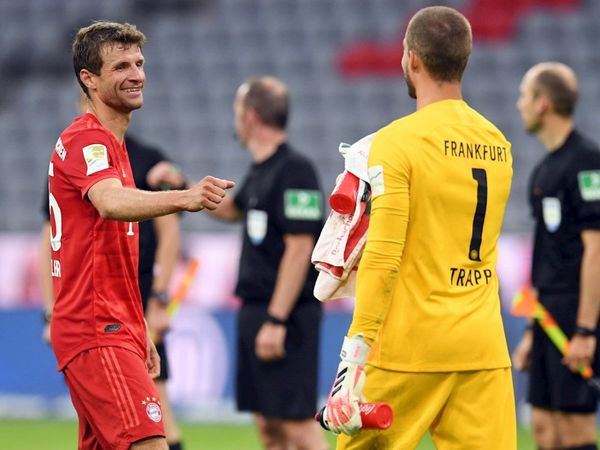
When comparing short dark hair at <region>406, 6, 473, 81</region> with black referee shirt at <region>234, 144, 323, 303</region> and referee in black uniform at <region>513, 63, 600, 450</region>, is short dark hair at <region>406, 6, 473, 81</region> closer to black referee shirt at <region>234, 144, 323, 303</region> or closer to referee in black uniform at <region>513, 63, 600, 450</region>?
referee in black uniform at <region>513, 63, 600, 450</region>

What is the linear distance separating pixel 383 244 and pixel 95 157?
964 mm

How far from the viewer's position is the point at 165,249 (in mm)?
6285

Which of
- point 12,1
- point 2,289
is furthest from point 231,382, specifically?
point 12,1

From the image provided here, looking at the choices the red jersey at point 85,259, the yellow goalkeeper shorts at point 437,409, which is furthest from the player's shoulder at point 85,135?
the yellow goalkeeper shorts at point 437,409

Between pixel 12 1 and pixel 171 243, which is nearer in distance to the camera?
pixel 171 243

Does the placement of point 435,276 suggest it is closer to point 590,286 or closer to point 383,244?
point 383,244

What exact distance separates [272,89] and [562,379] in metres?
2.16

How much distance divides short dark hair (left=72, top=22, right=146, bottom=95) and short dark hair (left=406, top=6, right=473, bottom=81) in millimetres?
971

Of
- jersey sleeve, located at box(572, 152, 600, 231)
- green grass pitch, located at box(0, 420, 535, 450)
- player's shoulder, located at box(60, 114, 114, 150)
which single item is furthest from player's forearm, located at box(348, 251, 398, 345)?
green grass pitch, located at box(0, 420, 535, 450)

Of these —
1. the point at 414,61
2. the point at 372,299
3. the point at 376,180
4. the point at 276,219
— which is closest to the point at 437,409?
the point at 372,299

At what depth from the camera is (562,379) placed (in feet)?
19.6

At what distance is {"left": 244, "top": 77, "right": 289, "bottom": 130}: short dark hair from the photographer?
21.1 ft

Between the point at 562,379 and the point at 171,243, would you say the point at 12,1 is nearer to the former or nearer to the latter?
the point at 171,243

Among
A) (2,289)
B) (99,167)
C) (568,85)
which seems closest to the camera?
(99,167)
